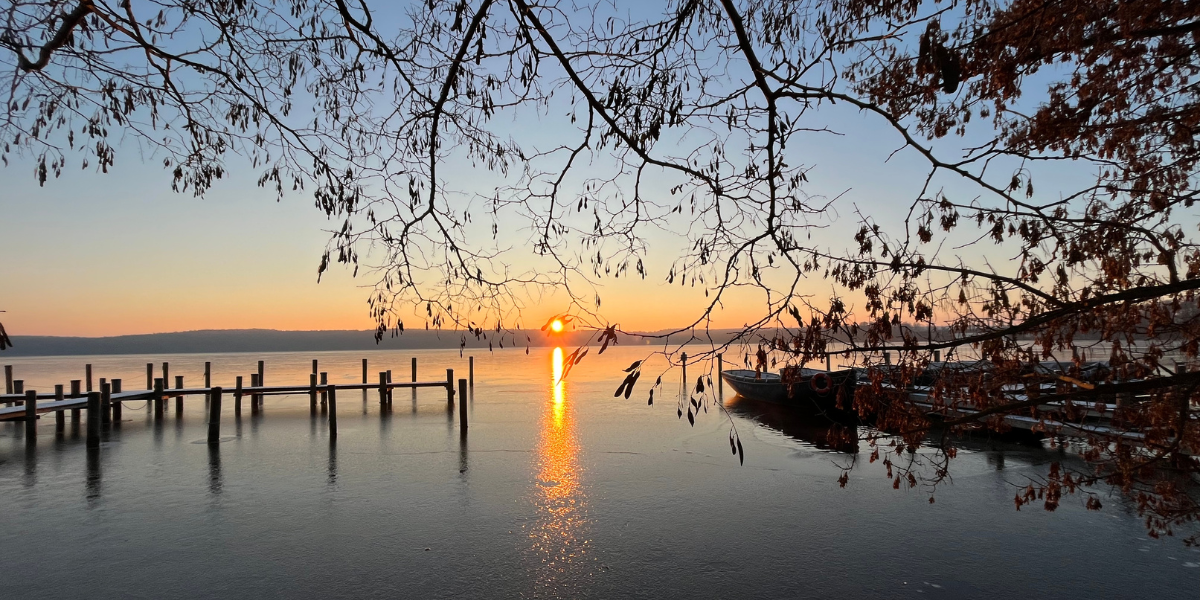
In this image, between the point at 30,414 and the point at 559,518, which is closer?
the point at 559,518

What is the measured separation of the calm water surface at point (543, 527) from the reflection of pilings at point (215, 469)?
0.12 meters

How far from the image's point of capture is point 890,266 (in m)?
5.18

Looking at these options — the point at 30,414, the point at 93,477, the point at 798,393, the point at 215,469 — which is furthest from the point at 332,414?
the point at 798,393

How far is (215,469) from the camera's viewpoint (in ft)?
50.4

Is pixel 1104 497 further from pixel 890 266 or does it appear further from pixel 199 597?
pixel 199 597

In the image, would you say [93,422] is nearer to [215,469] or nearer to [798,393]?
[215,469]

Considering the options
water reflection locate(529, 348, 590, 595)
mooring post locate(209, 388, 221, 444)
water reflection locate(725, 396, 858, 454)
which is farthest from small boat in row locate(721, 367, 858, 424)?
mooring post locate(209, 388, 221, 444)

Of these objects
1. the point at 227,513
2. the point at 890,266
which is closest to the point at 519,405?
the point at 227,513

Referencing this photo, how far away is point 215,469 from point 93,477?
229 centimetres

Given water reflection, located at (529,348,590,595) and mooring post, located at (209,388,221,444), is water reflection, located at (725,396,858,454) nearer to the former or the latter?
water reflection, located at (529,348,590,595)

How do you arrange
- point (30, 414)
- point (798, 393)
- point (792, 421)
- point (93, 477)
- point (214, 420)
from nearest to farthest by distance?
point (93, 477), point (214, 420), point (30, 414), point (792, 421), point (798, 393)

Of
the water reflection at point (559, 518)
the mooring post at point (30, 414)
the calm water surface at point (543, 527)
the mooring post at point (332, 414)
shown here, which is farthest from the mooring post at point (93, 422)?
the water reflection at point (559, 518)

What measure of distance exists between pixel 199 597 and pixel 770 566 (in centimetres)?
690

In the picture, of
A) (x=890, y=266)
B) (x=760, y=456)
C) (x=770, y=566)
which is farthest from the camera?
(x=760, y=456)
